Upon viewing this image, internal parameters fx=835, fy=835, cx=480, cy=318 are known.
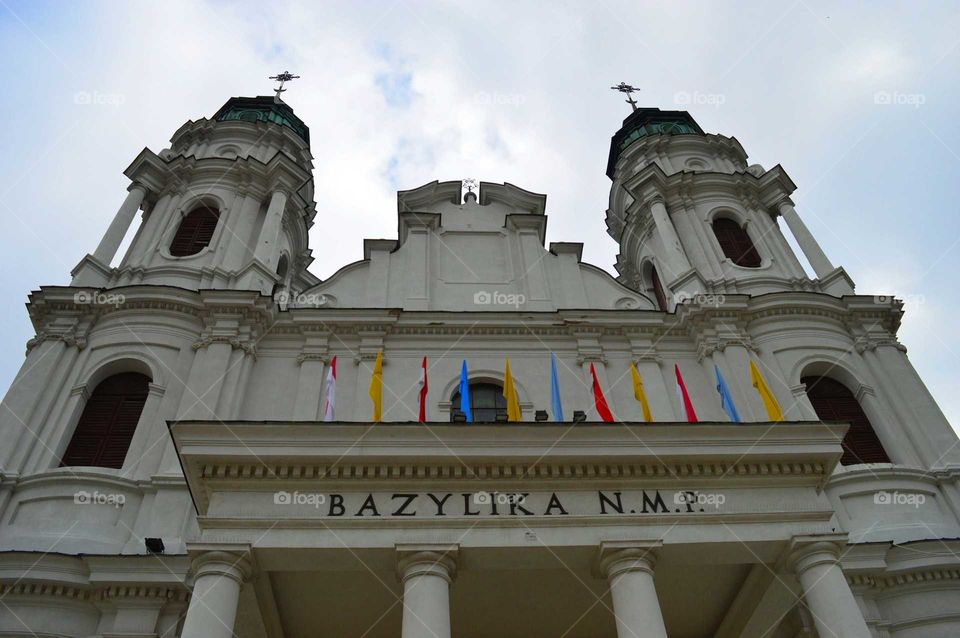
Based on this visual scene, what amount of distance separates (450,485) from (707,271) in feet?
42.9

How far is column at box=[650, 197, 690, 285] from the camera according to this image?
75.3 ft

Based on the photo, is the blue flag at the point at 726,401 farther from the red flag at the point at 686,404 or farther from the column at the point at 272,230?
the column at the point at 272,230

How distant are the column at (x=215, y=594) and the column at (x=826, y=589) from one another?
25.5 ft

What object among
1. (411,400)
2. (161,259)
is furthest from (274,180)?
(411,400)

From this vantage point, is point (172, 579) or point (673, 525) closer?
point (673, 525)

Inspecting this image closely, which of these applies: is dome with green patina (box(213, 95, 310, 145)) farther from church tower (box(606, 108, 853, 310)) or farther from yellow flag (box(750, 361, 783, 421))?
yellow flag (box(750, 361, 783, 421))

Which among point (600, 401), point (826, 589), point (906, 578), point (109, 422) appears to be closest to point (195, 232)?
point (109, 422)

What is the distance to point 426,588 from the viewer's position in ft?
37.1

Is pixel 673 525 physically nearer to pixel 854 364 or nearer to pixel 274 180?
pixel 854 364

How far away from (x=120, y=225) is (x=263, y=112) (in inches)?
378

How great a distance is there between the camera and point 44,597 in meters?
14.0

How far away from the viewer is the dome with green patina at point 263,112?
30047 mm

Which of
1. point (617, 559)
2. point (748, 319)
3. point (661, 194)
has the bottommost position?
point (617, 559)

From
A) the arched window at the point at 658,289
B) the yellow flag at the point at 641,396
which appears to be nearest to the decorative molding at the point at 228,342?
the yellow flag at the point at 641,396
